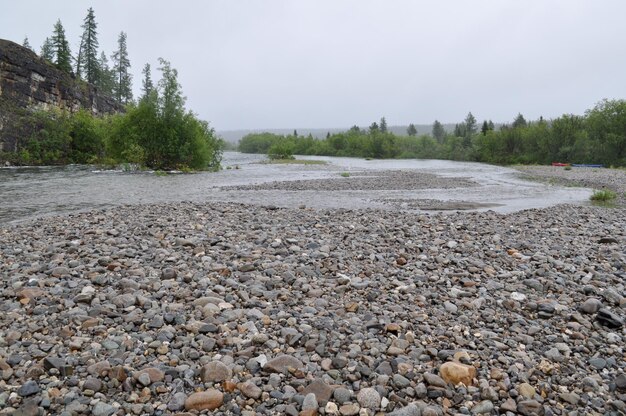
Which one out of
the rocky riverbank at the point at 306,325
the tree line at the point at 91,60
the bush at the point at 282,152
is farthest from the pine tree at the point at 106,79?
the rocky riverbank at the point at 306,325

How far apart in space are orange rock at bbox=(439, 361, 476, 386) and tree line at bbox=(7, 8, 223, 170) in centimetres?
4295

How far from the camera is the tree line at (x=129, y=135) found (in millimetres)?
44312

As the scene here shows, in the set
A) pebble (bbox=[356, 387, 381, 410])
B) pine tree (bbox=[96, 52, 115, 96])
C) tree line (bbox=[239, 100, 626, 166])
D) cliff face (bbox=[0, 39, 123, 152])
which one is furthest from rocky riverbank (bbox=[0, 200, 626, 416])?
pine tree (bbox=[96, 52, 115, 96])

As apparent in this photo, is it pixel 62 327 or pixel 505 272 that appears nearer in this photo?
pixel 62 327

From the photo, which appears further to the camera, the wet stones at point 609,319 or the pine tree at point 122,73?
the pine tree at point 122,73

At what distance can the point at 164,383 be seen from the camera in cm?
438

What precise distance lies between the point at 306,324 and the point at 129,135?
44.9 m

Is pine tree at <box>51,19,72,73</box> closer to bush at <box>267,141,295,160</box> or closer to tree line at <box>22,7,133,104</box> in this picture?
tree line at <box>22,7,133,104</box>

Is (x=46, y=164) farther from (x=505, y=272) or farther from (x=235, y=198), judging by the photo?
(x=505, y=272)

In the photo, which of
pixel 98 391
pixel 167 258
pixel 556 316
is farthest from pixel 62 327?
pixel 556 316

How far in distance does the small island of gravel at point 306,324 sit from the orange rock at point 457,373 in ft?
0.05

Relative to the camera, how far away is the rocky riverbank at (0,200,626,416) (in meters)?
4.27

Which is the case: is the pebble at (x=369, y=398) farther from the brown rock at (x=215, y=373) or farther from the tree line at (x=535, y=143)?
the tree line at (x=535, y=143)

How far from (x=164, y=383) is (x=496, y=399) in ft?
11.4
